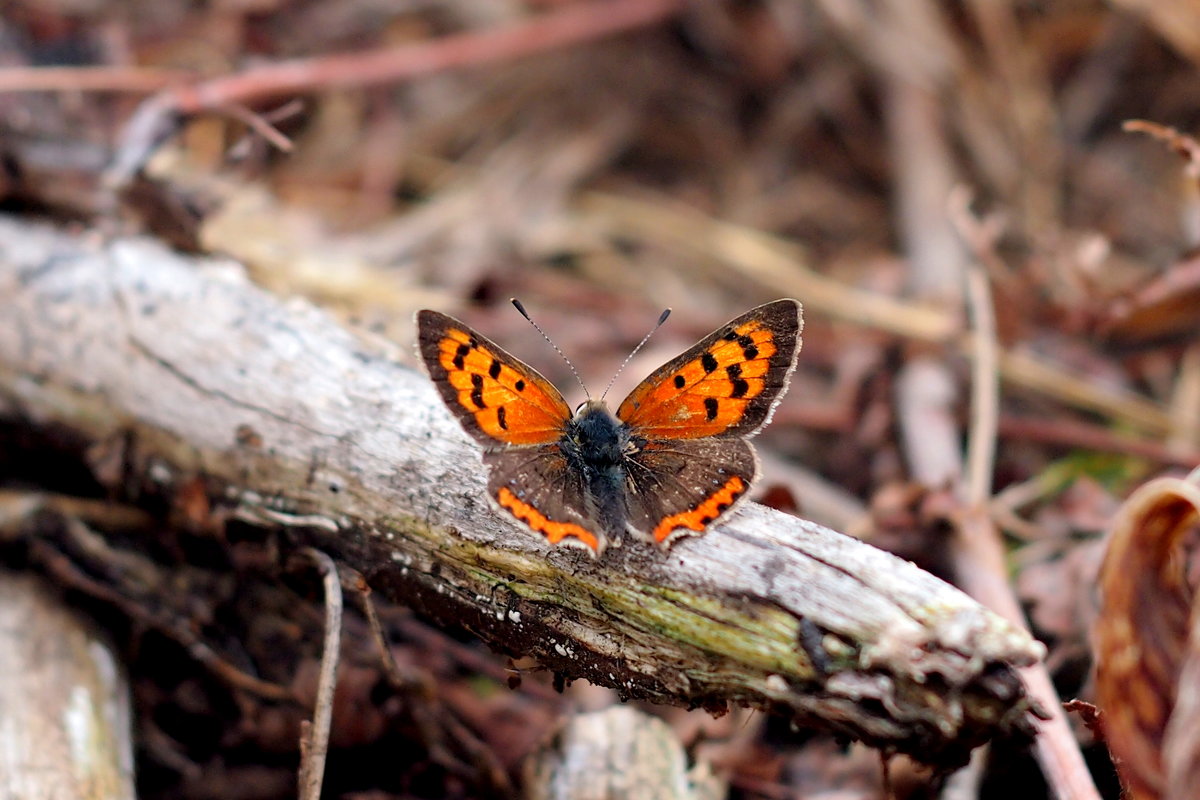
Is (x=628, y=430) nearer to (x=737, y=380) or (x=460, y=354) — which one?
(x=737, y=380)

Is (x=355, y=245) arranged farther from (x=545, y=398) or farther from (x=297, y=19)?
(x=545, y=398)

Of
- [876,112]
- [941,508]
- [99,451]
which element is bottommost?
[99,451]

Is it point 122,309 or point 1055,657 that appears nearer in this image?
point 1055,657

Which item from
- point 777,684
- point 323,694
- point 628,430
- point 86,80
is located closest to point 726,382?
point 628,430

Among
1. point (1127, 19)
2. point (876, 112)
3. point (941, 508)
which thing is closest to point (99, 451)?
point (941, 508)

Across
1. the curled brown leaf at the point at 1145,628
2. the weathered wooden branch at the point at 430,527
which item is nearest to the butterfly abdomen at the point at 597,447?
the weathered wooden branch at the point at 430,527
